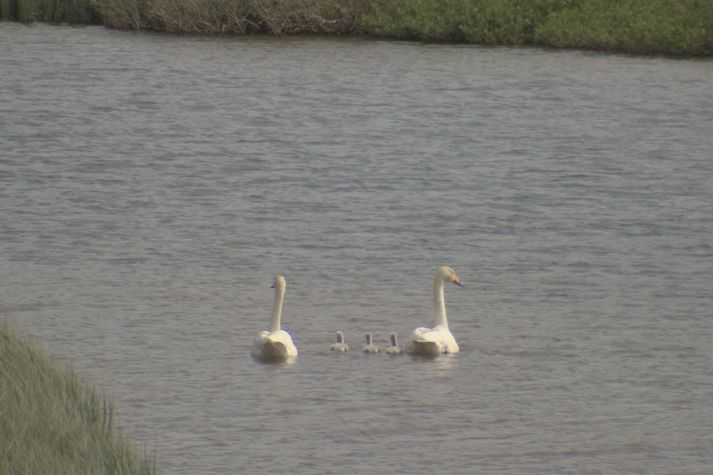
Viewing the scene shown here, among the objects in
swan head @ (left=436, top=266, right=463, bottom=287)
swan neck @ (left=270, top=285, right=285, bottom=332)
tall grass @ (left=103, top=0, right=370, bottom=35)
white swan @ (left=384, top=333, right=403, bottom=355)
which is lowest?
tall grass @ (left=103, top=0, right=370, bottom=35)

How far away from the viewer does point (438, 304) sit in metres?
13.5

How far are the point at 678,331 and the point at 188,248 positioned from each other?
228 inches

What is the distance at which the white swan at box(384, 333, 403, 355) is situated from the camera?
12.9 m

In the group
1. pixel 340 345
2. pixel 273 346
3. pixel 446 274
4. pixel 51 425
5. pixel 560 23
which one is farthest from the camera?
pixel 560 23

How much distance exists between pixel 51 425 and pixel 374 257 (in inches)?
342

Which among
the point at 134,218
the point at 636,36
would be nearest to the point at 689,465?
the point at 134,218

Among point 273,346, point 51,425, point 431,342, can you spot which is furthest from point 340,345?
point 51,425

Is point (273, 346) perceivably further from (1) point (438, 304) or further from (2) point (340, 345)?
(1) point (438, 304)

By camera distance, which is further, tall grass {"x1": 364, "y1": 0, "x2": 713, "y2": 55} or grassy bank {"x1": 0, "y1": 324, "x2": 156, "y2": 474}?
tall grass {"x1": 364, "y1": 0, "x2": 713, "y2": 55}

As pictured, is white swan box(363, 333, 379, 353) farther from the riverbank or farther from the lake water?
the riverbank

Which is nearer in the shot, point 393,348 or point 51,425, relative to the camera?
point 51,425

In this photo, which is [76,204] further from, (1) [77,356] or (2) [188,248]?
(1) [77,356]

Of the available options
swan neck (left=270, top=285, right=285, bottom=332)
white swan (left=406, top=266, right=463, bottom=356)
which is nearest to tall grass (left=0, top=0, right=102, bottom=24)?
swan neck (left=270, top=285, right=285, bottom=332)

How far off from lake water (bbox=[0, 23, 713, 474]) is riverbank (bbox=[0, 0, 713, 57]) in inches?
190
